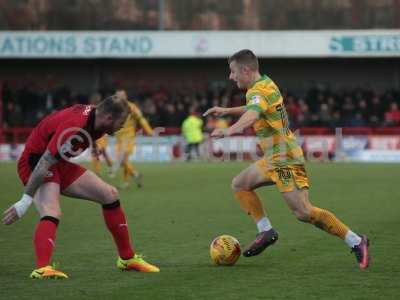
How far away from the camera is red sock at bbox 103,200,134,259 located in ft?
30.0

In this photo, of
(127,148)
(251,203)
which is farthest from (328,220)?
(127,148)

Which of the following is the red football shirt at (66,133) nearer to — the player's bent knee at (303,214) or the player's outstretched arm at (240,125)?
the player's outstretched arm at (240,125)

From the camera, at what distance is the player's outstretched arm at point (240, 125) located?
8492mm

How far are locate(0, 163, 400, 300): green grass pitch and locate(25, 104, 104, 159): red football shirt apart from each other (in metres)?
1.15

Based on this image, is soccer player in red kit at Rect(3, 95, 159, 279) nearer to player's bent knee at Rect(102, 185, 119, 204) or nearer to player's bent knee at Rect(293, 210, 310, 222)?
player's bent knee at Rect(102, 185, 119, 204)

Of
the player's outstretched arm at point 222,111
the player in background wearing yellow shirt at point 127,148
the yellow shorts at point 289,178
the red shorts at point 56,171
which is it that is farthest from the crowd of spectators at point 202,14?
the red shorts at point 56,171

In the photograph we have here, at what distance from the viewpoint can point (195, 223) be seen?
13.7m

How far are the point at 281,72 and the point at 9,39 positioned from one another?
11238mm

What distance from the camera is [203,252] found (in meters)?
10.6

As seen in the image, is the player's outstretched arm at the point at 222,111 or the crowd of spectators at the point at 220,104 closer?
the player's outstretched arm at the point at 222,111

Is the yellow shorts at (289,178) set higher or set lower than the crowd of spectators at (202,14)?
lower

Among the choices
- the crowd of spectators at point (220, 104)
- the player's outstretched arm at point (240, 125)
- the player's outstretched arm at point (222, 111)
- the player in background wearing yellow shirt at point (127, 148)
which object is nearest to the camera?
the player's outstretched arm at point (240, 125)

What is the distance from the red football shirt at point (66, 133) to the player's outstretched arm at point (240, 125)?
105cm

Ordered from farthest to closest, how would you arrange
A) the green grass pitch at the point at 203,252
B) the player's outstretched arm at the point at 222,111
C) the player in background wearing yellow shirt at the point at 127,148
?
the player in background wearing yellow shirt at the point at 127,148, the player's outstretched arm at the point at 222,111, the green grass pitch at the point at 203,252
